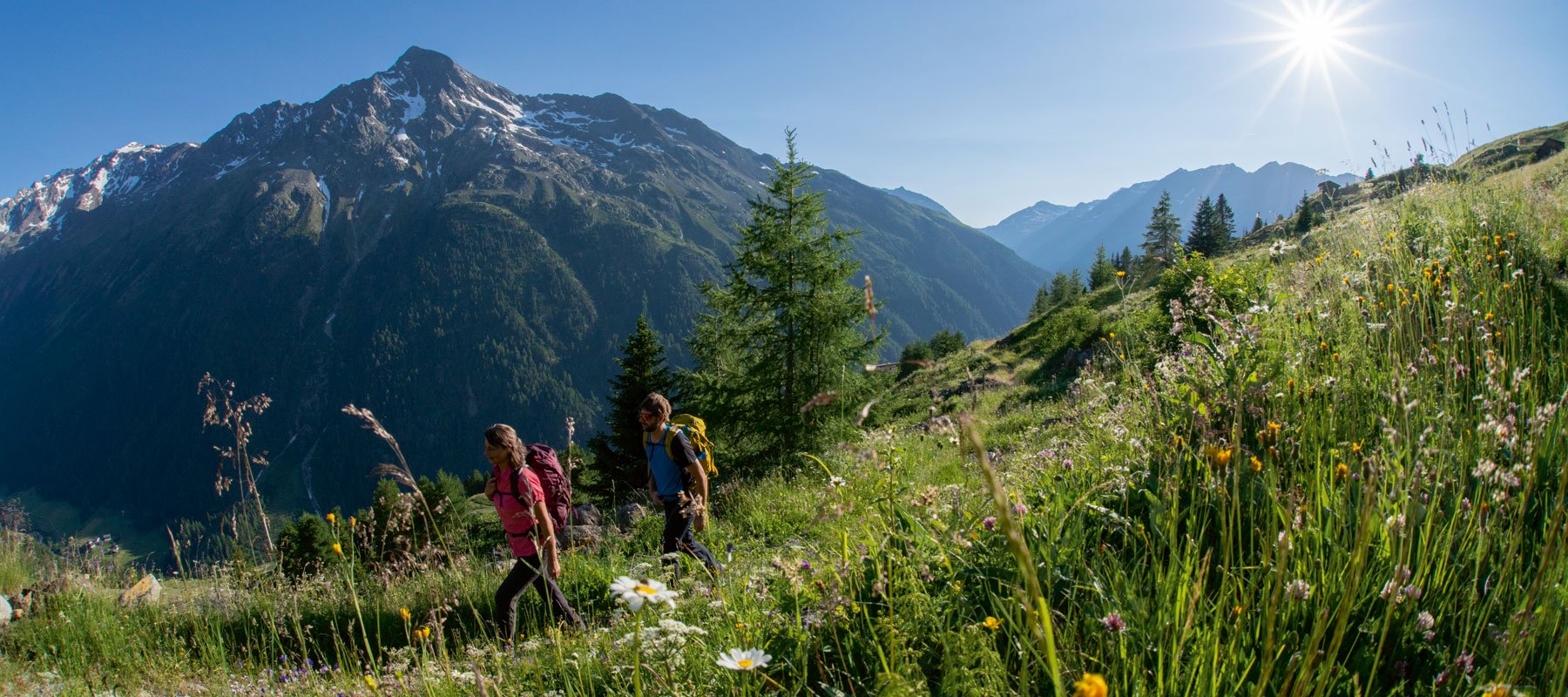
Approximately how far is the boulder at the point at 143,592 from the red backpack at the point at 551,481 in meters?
4.06

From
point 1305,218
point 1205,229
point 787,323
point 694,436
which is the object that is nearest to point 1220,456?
point 694,436

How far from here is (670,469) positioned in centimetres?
572

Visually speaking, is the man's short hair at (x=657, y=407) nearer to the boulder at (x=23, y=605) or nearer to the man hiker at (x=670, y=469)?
the man hiker at (x=670, y=469)

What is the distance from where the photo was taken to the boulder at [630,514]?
806 cm

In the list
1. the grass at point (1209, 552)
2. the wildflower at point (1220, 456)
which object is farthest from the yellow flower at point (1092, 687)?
the wildflower at point (1220, 456)

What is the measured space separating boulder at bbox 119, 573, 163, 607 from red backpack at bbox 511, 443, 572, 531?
4.06m

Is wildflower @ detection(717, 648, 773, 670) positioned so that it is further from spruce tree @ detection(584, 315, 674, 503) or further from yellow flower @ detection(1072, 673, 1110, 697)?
spruce tree @ detection(584, 315, 674, 503)

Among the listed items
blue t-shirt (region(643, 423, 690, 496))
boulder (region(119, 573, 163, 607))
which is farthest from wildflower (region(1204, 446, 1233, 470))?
boulder (region(119, 573, 163, 607))

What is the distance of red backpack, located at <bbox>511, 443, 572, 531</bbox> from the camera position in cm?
525

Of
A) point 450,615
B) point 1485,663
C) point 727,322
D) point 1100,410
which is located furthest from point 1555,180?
point 727,322

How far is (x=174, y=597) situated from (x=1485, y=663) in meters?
9.17

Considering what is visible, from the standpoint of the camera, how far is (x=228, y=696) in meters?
3.52

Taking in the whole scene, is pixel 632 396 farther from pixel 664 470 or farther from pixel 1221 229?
pixel 1221 229

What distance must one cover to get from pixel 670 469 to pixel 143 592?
5.38m
